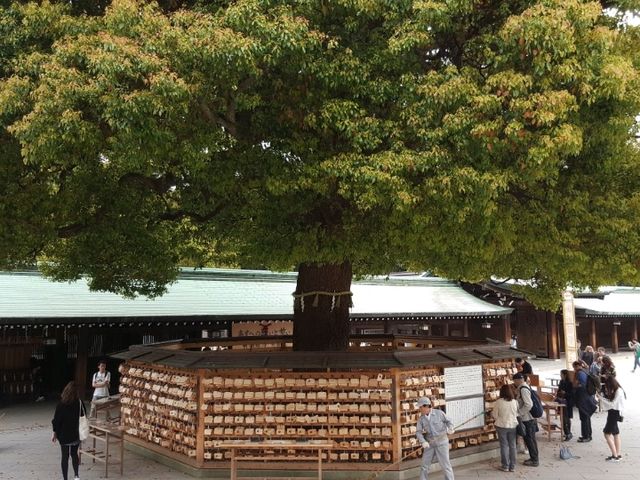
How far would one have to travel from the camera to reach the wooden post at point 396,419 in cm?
957

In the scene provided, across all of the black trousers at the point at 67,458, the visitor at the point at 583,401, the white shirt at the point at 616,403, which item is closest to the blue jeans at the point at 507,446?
the white shirt at the point at 616,403

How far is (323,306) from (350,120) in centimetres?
492

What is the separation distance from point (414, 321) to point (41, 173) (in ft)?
62.5

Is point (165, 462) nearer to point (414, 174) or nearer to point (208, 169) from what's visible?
point (208, 169)

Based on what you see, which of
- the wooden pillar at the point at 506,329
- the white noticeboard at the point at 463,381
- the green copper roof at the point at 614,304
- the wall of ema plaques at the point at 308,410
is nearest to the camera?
the wall of ema plaques at the point at 308,410

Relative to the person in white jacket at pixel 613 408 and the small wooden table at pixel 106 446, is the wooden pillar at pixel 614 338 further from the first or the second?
the small wooden table at pixel 106 446

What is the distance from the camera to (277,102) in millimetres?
8469

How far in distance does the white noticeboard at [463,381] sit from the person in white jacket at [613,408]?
2.36 meters

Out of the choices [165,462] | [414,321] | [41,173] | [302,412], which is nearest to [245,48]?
[41,173]

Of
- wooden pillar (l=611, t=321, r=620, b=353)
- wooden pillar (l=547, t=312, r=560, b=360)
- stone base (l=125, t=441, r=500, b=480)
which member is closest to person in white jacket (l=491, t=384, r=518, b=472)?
stone base (l=125, t=441, r=500, b=480)

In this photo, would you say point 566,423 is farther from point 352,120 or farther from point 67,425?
point 67,425

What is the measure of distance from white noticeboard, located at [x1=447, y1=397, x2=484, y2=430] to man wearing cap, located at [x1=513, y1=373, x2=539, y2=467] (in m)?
0.80

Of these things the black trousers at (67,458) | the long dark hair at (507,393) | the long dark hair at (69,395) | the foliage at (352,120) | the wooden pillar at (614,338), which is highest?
the foliage at (352,120)

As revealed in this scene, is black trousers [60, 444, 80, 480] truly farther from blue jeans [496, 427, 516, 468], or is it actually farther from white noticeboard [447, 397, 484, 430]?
blue jeans [496, 427, 516, 468]
